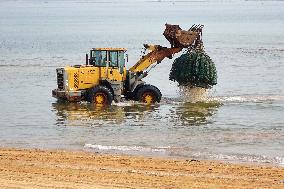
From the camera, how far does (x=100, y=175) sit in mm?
13758

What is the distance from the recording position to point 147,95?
25.5m

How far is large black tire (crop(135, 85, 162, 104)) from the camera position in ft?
83.1

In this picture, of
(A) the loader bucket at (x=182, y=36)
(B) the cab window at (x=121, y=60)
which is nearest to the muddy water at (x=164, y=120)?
(B) the cab window at (x=121, y=60)

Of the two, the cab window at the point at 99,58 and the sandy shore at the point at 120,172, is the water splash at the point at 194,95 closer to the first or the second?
the cab window at the point at 99,58

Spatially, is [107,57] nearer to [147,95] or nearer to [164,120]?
[147,95]

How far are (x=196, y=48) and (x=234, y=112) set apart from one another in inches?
155

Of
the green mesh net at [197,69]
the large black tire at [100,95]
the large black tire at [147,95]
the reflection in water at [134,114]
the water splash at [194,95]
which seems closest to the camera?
the reflection in water at [134,114]

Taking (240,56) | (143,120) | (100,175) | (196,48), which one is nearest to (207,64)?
(196,48)

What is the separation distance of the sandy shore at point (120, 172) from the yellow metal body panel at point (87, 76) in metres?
8.35

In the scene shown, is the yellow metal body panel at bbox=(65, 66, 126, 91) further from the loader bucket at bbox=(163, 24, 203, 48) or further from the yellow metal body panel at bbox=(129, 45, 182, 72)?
the loader bucket at bbox=(163, 24, 203, 48)

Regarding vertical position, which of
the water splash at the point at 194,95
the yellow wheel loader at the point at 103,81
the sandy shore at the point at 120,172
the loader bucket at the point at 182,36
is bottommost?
the sandy shore at the point at 120,172

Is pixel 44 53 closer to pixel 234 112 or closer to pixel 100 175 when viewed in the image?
pixel 234 112

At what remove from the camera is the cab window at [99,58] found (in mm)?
24625

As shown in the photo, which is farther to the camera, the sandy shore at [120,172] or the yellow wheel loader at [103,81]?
the yellow wheel loader at [103,81]
